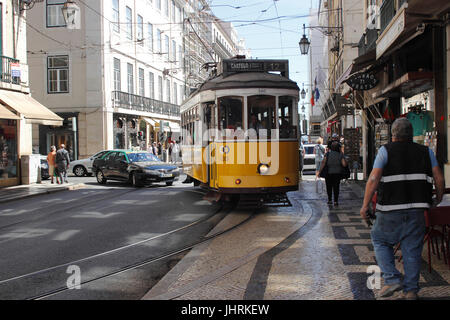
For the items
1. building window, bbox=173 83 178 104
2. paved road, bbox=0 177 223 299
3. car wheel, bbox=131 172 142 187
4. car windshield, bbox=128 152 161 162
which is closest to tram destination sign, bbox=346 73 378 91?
paved road, bbox=0 177 223 299

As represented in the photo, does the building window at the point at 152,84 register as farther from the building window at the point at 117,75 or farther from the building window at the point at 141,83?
the building window at the point at 117,75

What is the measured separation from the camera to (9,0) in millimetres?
19094

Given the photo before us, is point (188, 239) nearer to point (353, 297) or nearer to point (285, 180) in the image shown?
point (285, 180)

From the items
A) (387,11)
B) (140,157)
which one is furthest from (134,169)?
(387,11)

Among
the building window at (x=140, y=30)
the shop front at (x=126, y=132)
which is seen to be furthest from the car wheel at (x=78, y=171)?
the building window at (x=140, y=30)

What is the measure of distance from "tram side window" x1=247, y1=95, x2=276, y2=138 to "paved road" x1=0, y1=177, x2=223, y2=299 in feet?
7.30

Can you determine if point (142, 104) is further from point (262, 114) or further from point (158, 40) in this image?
point (262, 114)

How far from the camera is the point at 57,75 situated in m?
31.6

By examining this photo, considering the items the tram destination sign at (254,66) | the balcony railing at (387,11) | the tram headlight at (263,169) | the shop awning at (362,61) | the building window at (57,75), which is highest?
the building window at (57,75)

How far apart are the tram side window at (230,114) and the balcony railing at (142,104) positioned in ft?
73.5

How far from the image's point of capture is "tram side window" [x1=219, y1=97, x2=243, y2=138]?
10555 mm

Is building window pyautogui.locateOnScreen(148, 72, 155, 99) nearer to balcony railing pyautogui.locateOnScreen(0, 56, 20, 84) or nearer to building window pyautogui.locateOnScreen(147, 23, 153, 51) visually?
building window pyautogui.locateOnScreen(147, 23, 153, 51)

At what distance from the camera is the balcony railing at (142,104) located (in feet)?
106

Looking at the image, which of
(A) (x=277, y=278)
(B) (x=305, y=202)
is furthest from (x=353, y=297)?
(B) (x=305, y=202)
